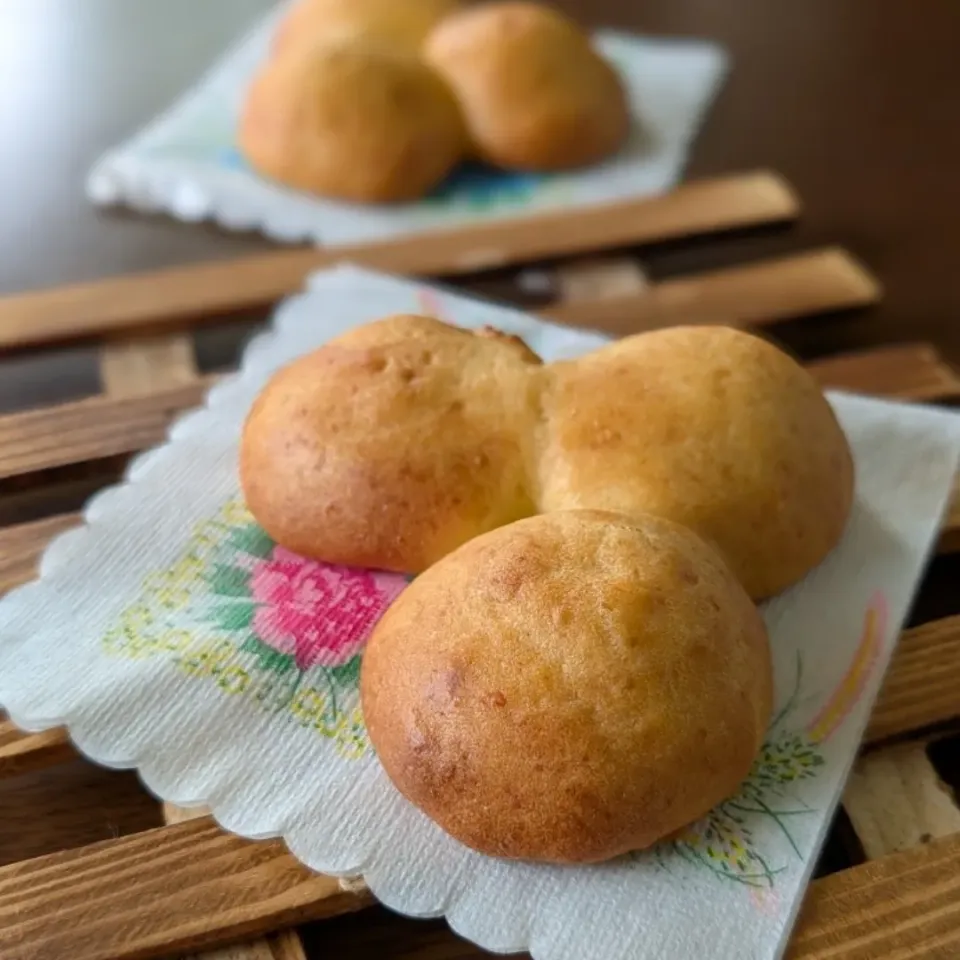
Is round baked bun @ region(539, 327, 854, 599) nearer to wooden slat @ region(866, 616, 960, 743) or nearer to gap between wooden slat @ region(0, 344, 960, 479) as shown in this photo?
wooden slat @ region(866, 616, 960, 743)

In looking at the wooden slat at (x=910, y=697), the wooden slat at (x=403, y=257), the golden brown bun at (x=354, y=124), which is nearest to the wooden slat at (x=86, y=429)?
the wooden slat at (x=403, y=257)

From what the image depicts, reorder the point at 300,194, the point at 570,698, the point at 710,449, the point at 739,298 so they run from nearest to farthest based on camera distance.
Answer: the point at 570,698 < the point at 710,449 < the point at 739,298 < the point at 300,194

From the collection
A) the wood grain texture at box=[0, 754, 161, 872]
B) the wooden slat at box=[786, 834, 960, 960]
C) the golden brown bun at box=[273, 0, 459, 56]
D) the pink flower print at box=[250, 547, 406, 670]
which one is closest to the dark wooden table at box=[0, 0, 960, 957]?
the wood grain texture at box=[0, 754, 161, 872]

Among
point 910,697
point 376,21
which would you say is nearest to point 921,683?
point 910,697

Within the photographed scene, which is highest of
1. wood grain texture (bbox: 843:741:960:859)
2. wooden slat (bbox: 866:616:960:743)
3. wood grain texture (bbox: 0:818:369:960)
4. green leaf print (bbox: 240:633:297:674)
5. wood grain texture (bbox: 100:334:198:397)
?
green leaf print (bbox: 240:633:297:674)

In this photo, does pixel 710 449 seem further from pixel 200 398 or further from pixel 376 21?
pixel 376 21

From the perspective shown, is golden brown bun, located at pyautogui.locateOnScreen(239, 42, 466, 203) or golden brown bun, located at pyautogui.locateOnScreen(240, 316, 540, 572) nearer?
golden brown bun, located at pyautogui.locateOnScreen(240, 316, 540, 572)

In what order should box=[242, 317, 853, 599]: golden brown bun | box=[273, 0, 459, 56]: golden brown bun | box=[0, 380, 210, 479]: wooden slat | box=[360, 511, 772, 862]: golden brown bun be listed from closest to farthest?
box=[360, 511, 772, 862]: golden brown bun → box=[242, 317, 853, 599]: golden brown bun → box=[0, 380, 210, 479]: wooden slat → box=[273, 0, 459, 56]: golden brown bun
